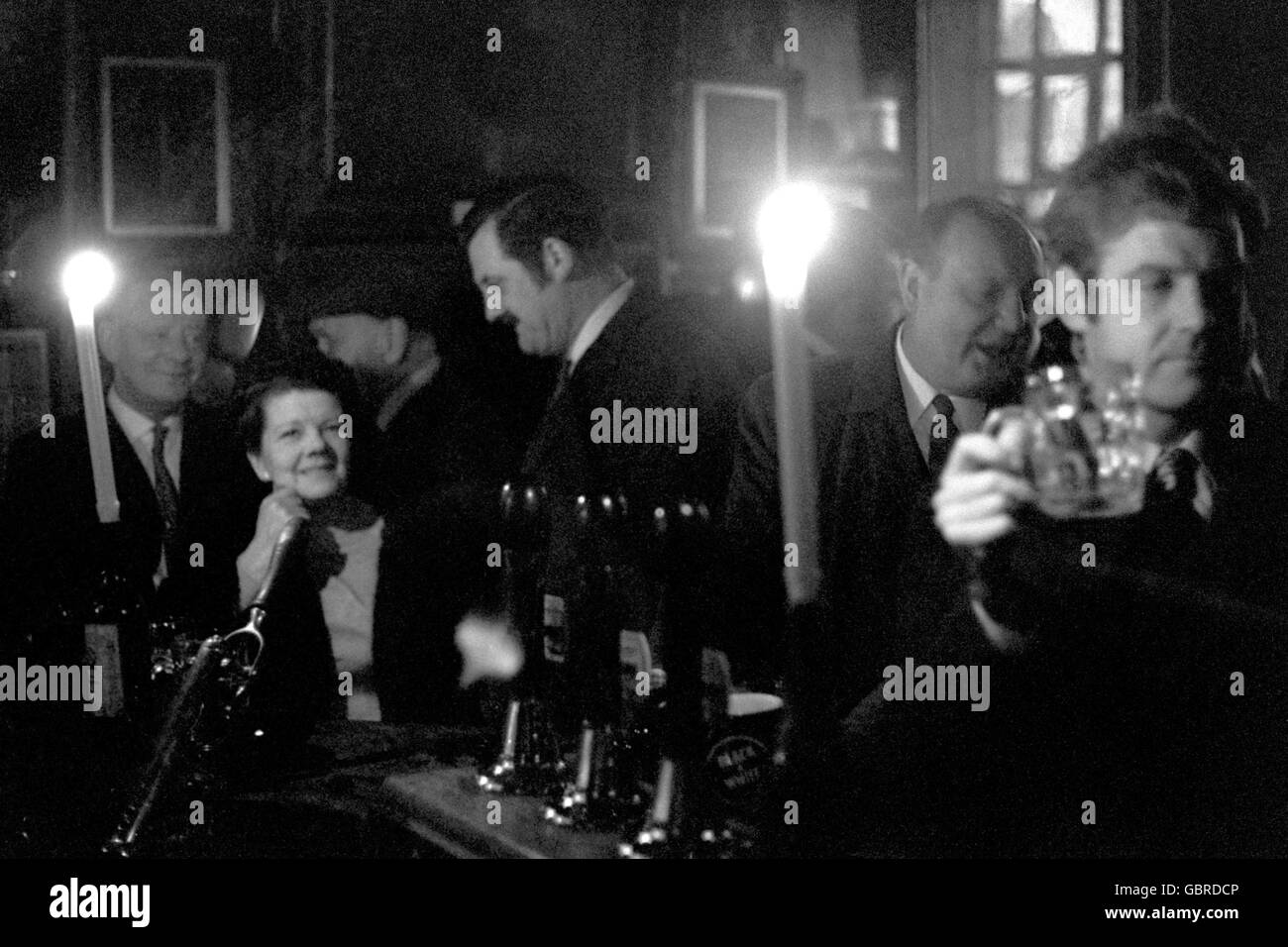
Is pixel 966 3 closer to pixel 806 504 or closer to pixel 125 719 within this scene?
pixel 806 504

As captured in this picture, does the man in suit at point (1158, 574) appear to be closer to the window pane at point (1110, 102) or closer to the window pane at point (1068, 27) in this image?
the window pane at point (1110, 102)

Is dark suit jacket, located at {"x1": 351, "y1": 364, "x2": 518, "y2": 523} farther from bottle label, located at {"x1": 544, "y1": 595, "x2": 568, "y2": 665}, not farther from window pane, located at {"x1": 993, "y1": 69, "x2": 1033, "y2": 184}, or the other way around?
window pane, located at {"x1": 993, "y1": 69, "x2": 1033, "y2": 184}

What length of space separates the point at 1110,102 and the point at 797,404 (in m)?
0.57

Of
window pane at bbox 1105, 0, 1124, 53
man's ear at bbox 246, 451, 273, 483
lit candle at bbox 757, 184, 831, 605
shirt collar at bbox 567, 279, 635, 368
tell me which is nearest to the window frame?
window pane at bbox 1105, 0, 1124, 53

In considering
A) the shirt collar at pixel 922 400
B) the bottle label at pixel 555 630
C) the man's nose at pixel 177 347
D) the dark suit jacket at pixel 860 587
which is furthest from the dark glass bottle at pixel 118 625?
the shirt collar at pixel 922 400

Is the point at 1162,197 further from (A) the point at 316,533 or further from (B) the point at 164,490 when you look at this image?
(B) the point at 164,490

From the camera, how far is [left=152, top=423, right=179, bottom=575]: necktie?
1.71 metres

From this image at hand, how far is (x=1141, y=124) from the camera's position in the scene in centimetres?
169

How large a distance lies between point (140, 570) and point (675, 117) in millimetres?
915

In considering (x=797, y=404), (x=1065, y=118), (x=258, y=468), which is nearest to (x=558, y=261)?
(x=797, y=404)

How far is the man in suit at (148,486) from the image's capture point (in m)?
1.69

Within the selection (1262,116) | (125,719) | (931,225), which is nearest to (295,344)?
(125,719)

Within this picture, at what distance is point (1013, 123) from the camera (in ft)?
5.49

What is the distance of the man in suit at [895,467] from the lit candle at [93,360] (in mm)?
812
